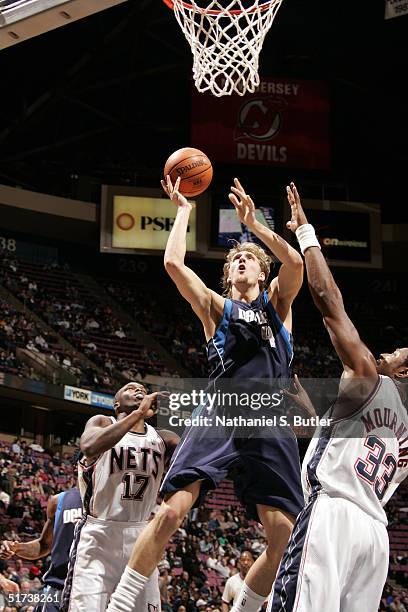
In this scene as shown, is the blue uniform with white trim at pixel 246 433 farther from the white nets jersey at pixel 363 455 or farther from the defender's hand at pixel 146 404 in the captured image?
the white nets jersey at pixel 363 455

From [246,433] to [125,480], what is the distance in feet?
3.52

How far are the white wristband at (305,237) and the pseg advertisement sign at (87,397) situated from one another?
643 inches

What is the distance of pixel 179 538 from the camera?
1541 centimetres

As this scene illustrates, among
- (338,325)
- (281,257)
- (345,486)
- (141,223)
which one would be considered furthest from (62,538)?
(141,223)

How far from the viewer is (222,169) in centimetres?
2405

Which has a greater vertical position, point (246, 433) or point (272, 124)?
point (272, 124)

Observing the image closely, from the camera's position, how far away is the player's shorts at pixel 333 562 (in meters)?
3.57

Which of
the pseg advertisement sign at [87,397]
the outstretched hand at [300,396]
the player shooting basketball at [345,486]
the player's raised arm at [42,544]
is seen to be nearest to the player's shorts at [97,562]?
the outstretched hand at [300,396]

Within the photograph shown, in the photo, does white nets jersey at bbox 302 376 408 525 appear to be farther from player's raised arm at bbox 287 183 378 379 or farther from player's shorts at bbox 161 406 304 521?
player's shorts at bbox 161 406 304 521

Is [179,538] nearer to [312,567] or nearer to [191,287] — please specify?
[191,287]

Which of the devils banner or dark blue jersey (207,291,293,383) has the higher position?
the devils banner

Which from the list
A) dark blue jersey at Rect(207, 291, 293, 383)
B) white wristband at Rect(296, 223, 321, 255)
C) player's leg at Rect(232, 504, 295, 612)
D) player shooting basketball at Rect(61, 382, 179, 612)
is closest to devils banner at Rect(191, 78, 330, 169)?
player shooting basketball at Rect(61, 382, 179, 612)

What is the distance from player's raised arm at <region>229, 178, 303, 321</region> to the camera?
509 centimetres

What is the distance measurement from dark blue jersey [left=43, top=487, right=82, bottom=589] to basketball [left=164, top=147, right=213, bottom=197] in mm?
2489
